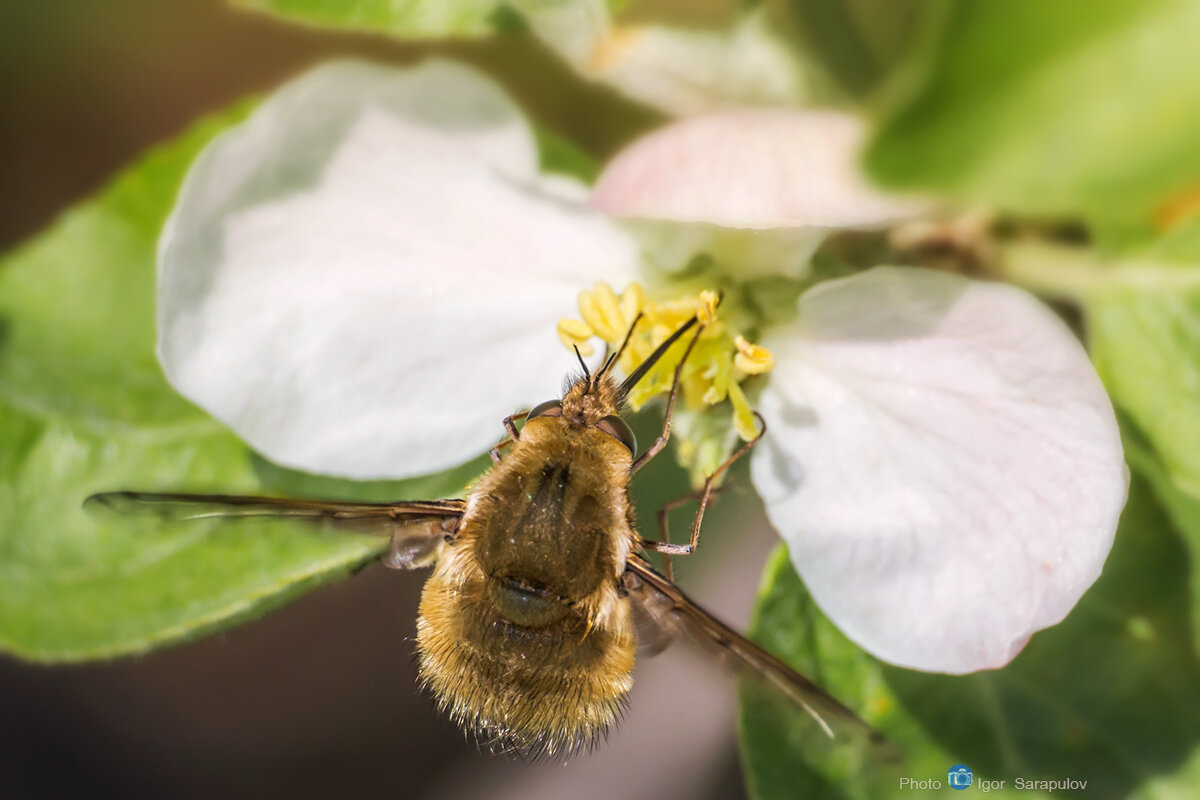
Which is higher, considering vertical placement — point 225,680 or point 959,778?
point 959,778

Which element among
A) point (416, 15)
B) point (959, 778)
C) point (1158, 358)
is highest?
point (416, 15)

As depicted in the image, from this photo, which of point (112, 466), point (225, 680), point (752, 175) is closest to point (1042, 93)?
point (752, 175)

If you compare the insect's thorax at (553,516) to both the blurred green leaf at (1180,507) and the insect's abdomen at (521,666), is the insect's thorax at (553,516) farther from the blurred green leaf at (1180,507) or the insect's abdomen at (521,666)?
the blurred green leaf at (1180,507)

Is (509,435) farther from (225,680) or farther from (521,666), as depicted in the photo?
(225,680)

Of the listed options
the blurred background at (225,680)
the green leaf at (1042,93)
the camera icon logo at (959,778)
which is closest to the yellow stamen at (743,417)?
the camera icon logo at (959,778)

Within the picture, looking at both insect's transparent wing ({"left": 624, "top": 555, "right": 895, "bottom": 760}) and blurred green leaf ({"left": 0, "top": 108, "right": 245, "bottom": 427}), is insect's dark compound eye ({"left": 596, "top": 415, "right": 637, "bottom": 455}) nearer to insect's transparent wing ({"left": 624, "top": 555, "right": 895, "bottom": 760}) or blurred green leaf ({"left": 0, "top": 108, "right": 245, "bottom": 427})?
insect's transparent wing ({"left": 624, "top": 555, "right": 895, "bottom": 760})

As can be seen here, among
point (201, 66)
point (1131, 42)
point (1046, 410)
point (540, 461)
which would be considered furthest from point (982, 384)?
point (201, 66)
